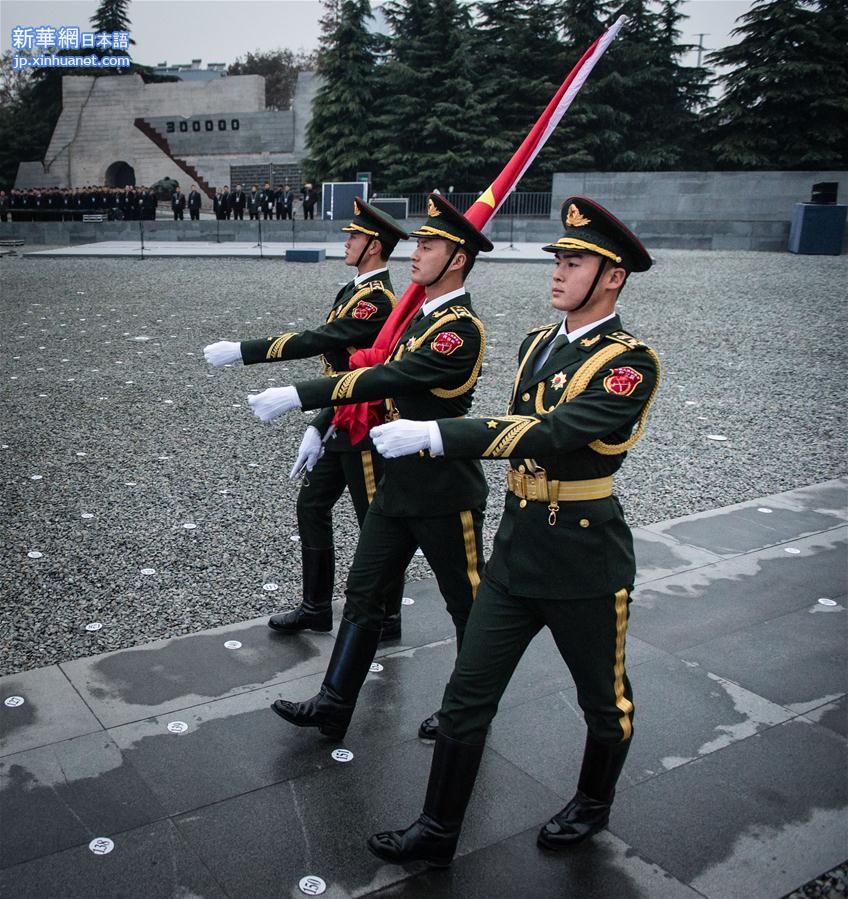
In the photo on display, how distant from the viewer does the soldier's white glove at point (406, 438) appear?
8.41ft

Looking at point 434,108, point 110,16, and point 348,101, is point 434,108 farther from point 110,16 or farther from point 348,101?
point 110,16

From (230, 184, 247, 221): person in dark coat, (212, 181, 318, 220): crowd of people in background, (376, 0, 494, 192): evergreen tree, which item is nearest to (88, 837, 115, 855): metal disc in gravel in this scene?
(212, 181, 318, 220): crowd of people in background

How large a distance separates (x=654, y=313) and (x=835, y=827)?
1204 centimetres

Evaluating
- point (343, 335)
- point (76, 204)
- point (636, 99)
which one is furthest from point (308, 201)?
point (343, 335)

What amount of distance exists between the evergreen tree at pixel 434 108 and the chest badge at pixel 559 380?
105 feet

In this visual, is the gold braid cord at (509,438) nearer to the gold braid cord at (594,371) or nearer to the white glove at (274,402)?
the gold braid cord at (594,371)

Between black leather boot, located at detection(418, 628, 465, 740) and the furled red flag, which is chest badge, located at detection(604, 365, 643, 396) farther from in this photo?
black leather boot, located at detection(418, 628, 465, 740)

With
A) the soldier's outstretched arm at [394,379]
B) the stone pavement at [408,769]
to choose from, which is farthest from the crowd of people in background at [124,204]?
the soldier's outstretched arm at [394,379]

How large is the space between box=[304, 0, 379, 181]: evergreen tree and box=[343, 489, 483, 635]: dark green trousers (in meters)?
34.7

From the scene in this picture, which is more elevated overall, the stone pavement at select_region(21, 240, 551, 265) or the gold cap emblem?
the gold cap emblem

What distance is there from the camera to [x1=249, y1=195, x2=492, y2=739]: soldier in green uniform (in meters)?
3.35

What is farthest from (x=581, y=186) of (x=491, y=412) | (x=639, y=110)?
(x=491, y=412)

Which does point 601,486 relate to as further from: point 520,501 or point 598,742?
point 598,742

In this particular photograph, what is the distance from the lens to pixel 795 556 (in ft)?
18.3
